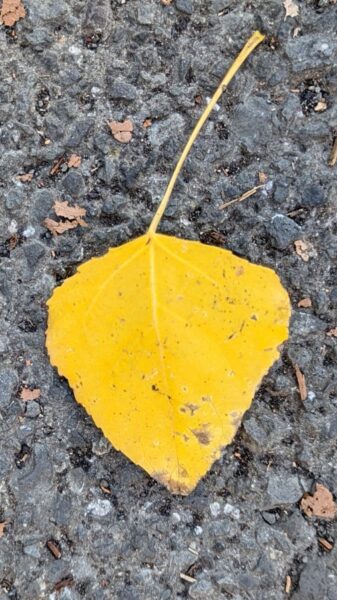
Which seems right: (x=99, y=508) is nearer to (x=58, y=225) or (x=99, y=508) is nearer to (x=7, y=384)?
(x=7, y=384)

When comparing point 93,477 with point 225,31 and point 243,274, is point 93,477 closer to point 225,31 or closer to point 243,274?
point 243,274

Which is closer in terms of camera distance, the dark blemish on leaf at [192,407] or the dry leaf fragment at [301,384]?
the dark blemish on leaf at [192,407]

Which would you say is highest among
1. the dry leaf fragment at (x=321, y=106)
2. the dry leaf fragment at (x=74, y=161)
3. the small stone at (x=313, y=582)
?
the dry leaf fragment at (x=74, y=161)

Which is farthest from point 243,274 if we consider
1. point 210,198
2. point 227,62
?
point 227,62

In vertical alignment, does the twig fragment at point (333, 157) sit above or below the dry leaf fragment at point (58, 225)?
below

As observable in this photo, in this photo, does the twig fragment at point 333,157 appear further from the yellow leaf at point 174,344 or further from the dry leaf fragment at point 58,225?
the dry leaf fragment at point 58,225

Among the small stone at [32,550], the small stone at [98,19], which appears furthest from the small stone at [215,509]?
the small stone at [98,19]

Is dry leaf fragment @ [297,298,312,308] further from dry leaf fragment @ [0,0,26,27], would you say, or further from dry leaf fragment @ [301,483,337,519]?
dry leaf fragment @ [0,0,26,27]
